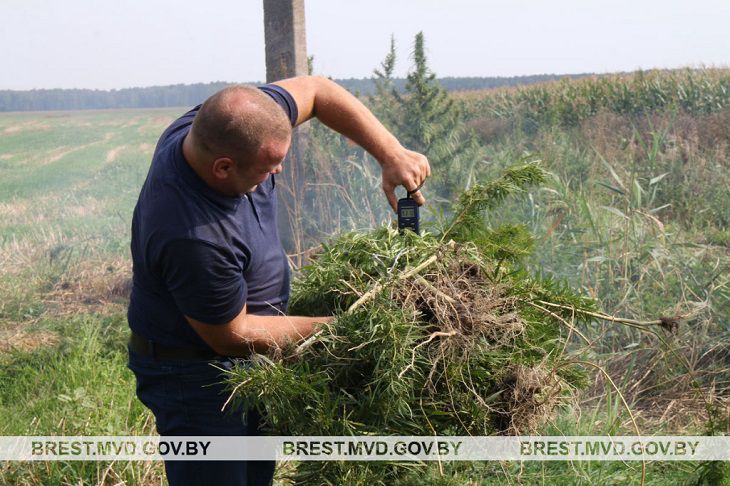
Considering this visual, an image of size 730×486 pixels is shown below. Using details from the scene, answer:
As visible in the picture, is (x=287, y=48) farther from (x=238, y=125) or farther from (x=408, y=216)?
(x=238, y=125)

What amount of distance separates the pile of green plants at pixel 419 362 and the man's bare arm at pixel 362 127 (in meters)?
0.44

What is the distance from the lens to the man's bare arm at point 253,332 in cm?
203

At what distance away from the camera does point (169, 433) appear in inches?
97.2

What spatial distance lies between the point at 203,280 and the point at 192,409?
0.55 meters

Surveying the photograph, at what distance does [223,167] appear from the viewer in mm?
2084

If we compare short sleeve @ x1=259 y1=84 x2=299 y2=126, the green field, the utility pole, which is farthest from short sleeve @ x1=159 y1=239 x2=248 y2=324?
the utility pole

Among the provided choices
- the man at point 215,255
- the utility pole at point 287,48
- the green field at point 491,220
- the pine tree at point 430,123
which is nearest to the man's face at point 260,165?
the man at point 215,255

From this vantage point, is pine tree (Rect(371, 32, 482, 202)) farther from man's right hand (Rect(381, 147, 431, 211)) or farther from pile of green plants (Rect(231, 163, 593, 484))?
pile of green plants (Rect(231, 163, 593, 484))

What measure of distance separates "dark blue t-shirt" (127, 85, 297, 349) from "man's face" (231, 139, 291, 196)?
101 mm

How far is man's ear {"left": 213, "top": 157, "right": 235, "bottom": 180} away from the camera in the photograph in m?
2.05

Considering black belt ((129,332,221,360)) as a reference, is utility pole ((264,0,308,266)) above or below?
above

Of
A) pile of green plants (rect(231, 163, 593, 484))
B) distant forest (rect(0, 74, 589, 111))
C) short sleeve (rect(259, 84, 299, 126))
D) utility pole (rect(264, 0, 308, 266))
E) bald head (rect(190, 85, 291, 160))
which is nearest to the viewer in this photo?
pile of green plants (rect(231, 163, 593, 484))

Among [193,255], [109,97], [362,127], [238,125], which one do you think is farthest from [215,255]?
[109,97]

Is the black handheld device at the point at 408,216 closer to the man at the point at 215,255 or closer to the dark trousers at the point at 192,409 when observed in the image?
the man at the point at 215,255
